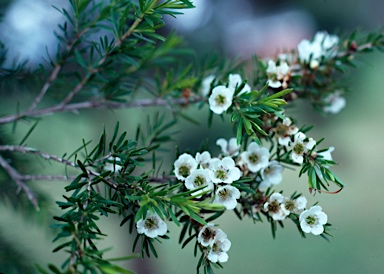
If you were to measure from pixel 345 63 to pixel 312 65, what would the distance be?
68 mm

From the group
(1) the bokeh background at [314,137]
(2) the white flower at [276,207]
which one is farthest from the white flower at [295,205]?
(1) the bokeh background at [314,137]

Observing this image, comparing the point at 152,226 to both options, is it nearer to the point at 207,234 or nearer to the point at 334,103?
the point at 207,234

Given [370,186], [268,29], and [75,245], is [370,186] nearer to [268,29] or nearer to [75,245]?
[268,29]

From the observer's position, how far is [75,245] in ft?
0.96

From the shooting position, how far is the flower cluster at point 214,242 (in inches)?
13.6

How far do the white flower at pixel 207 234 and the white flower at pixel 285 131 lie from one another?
117 millimetres

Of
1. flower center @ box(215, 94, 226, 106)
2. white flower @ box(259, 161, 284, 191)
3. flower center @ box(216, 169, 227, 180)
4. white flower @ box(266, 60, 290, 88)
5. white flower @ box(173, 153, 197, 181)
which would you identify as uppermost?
white flower @ box(266, 60, 290, 88)

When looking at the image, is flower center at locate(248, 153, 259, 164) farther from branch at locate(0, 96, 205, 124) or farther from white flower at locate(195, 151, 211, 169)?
branch at locate(0, 96, 205, 124)

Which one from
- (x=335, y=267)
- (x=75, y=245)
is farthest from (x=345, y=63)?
(x=335, y=267)

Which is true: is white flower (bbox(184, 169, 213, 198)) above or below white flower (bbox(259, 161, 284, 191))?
above

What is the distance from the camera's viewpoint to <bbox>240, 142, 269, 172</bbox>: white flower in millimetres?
391

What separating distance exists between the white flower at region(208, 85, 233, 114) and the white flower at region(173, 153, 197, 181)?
6cm

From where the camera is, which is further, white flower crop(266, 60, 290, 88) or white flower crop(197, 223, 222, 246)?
white flower crop(266, 60, 290, 88)

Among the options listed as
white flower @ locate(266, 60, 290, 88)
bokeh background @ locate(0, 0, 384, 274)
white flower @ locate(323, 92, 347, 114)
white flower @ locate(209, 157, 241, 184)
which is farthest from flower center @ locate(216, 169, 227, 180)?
bokeh background @ locate(0, 0, 384, 274)
